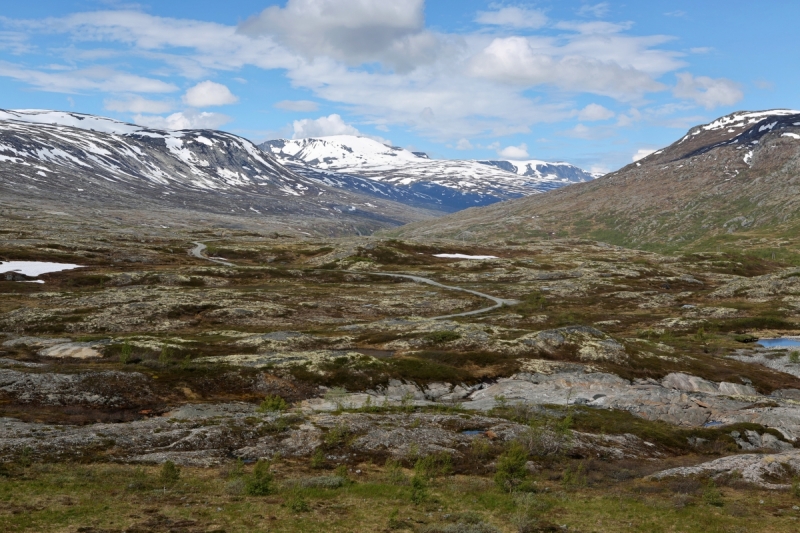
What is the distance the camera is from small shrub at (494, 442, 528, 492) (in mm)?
34156

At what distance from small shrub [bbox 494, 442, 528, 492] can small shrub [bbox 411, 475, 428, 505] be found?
471 cm

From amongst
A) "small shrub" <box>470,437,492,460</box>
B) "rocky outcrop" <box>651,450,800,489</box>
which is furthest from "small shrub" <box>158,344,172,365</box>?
"rocky outcrop" <box>651,450,800,489</box>

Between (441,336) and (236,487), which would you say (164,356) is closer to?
(236,487)

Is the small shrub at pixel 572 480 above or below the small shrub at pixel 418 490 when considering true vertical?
below

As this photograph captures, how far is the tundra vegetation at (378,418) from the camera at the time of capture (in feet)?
95.5

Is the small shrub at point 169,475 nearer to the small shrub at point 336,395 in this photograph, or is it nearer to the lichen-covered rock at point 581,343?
the small shrub at point 336,395

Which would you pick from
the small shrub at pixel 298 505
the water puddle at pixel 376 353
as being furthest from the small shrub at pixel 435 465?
the water puddle at pixel 376 353

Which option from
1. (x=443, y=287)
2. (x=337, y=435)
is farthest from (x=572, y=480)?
(x=443, y=287)

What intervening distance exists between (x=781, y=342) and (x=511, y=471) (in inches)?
3680

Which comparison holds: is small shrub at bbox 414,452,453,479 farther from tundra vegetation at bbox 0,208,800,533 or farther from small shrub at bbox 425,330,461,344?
small shrub at bbox 425,330,461,344

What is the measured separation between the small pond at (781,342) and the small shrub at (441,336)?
58.7 metres

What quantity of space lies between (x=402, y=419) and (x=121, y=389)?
88.9ft

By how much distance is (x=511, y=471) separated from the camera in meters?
36.1

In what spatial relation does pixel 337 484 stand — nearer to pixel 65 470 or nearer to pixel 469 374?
pixel 65 470
